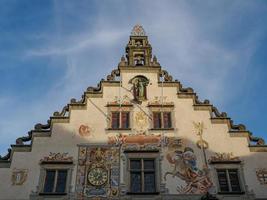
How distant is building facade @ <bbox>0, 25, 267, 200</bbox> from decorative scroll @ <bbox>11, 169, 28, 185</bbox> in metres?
0.04

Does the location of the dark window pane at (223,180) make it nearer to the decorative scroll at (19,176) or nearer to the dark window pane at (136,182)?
the dark window pane at (136,182)

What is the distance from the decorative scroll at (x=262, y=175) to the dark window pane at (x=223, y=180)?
126 centimetres

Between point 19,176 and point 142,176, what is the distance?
15.4 ft

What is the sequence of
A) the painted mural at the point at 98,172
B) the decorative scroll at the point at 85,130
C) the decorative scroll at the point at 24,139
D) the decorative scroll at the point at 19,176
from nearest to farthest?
the painted mural at the point at 98,172 < the decorative scroll at the point at 19,176 < the decorative scroll at the point at 24,139 < the decorative scroll at the point at 85,130

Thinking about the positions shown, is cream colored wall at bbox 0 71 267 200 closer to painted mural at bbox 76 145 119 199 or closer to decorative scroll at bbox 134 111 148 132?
decorative scroll at bbox 134 111 148 132

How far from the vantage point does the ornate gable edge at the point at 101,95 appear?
56.6ft

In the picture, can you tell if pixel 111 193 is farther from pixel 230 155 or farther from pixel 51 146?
pixel 230 155

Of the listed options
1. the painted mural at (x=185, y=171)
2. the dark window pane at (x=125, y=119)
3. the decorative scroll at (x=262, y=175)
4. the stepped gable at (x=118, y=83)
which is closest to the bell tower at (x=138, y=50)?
the stepped gable at (x=118, y=83)

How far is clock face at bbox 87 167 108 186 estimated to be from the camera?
52.9 feet

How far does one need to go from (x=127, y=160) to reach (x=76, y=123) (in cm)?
280

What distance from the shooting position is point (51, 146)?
1723 centimetres

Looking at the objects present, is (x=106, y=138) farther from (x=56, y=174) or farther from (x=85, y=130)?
(x=56, y=174)

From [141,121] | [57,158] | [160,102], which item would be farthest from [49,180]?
[160,102]

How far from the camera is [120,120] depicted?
59.5 ft
